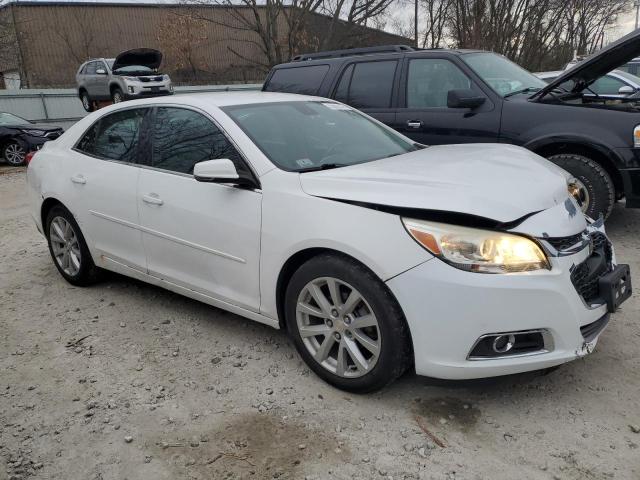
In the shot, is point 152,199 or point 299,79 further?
point 299,79

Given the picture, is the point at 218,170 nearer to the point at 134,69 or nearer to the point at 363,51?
the point at 363,51

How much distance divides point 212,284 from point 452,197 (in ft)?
5.22

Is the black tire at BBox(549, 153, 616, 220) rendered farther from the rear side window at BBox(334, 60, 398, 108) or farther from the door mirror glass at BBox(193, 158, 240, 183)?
the door mirror glass at BBox(193, 158, 240, 183)

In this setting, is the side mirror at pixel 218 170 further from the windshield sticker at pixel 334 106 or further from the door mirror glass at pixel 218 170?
the windshield sticker at pixel 334 106

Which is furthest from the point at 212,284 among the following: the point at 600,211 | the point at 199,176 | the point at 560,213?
the point at 600,211

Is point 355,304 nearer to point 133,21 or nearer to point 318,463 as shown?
point 318,463

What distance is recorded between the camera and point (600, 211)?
16.6 feet

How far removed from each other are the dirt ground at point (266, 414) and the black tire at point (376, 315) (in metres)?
0.11

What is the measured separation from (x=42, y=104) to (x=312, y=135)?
69.0 feet

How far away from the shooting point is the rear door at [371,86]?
6.09m

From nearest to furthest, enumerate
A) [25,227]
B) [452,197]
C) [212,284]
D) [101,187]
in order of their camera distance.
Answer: [452,197]
[212,284]
[101,187]
[25,227]

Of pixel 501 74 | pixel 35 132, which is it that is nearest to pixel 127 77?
pixel 35 132

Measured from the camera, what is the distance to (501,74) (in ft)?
19.5

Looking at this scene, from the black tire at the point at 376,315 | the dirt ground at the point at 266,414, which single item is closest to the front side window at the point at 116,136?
the dirt ground at the point at 266,414
